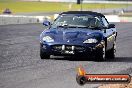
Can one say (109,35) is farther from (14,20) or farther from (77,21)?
(14,20)

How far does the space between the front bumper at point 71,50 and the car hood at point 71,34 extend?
16 cm

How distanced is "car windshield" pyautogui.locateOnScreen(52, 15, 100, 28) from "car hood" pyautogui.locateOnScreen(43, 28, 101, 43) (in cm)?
70

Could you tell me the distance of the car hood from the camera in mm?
14156

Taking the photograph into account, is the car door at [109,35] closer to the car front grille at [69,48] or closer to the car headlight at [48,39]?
the car front grille at [69,48]

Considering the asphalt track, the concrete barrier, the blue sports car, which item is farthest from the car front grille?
the concrete barrier

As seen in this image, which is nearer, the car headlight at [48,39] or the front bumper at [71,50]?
the front bumper at [71,50]

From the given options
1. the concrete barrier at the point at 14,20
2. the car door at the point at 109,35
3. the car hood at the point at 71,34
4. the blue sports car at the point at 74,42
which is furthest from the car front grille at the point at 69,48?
the concrete barrier at the point at 14,20

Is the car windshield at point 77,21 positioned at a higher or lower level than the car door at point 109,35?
higher

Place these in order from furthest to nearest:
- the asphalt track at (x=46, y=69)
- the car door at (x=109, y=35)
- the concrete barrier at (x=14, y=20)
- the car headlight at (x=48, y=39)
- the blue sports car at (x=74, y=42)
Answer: the concrete barrier at (x=14, y=20) < the car door at (x=109, y=35) < the car headlight at (x=48, y=39) < the blue sports car at (x=74, y=42) < the asphalt track at (x=46, y=69)

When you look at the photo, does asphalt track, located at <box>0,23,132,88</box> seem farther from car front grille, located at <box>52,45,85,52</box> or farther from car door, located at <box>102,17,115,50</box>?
car door, located at <box>102,17,115,50</box>

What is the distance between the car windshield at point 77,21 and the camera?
15203mm

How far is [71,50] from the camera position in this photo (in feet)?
46.4

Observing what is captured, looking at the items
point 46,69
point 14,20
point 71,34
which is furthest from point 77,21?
point 14,20

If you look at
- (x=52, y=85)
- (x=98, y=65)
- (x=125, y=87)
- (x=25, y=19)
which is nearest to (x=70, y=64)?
(x=98, y=65)
